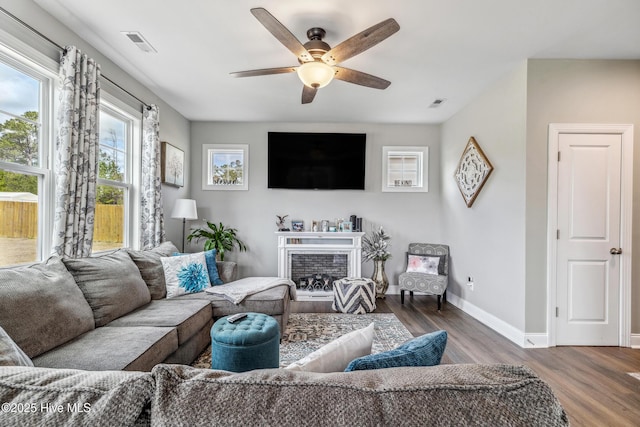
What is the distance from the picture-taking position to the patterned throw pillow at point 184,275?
290cm

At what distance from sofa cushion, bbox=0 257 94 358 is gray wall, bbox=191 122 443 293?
9.65ft

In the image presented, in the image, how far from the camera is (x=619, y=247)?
2869 millimetres

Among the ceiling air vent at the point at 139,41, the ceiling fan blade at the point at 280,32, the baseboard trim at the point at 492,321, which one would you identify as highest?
the ceiling air vent at the point at 139,41

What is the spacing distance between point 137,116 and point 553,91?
4490mm

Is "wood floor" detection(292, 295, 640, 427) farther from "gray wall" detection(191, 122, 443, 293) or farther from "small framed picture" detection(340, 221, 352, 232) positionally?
"small framed picture" detection(340, 221, 352, 232)

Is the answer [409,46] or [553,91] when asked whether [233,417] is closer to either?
[409,46]

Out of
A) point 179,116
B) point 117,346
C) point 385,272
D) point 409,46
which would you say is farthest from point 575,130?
point 179,116

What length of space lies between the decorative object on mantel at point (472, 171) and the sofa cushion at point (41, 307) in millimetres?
4038

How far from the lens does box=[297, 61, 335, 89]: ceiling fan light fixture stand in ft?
7.64

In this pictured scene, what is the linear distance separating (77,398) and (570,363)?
3.47 meters

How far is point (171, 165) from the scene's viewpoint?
410 cm

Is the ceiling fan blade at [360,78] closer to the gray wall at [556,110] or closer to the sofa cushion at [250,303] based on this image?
the gray wall at [556,110]

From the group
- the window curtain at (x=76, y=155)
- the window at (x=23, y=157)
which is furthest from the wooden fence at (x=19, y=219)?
the window curtain at (x=76, y=155)

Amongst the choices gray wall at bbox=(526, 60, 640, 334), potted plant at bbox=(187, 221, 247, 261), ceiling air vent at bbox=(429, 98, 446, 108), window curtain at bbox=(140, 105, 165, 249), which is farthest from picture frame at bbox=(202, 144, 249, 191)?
gray wall at bbox=(526, 60, 640, 334)
